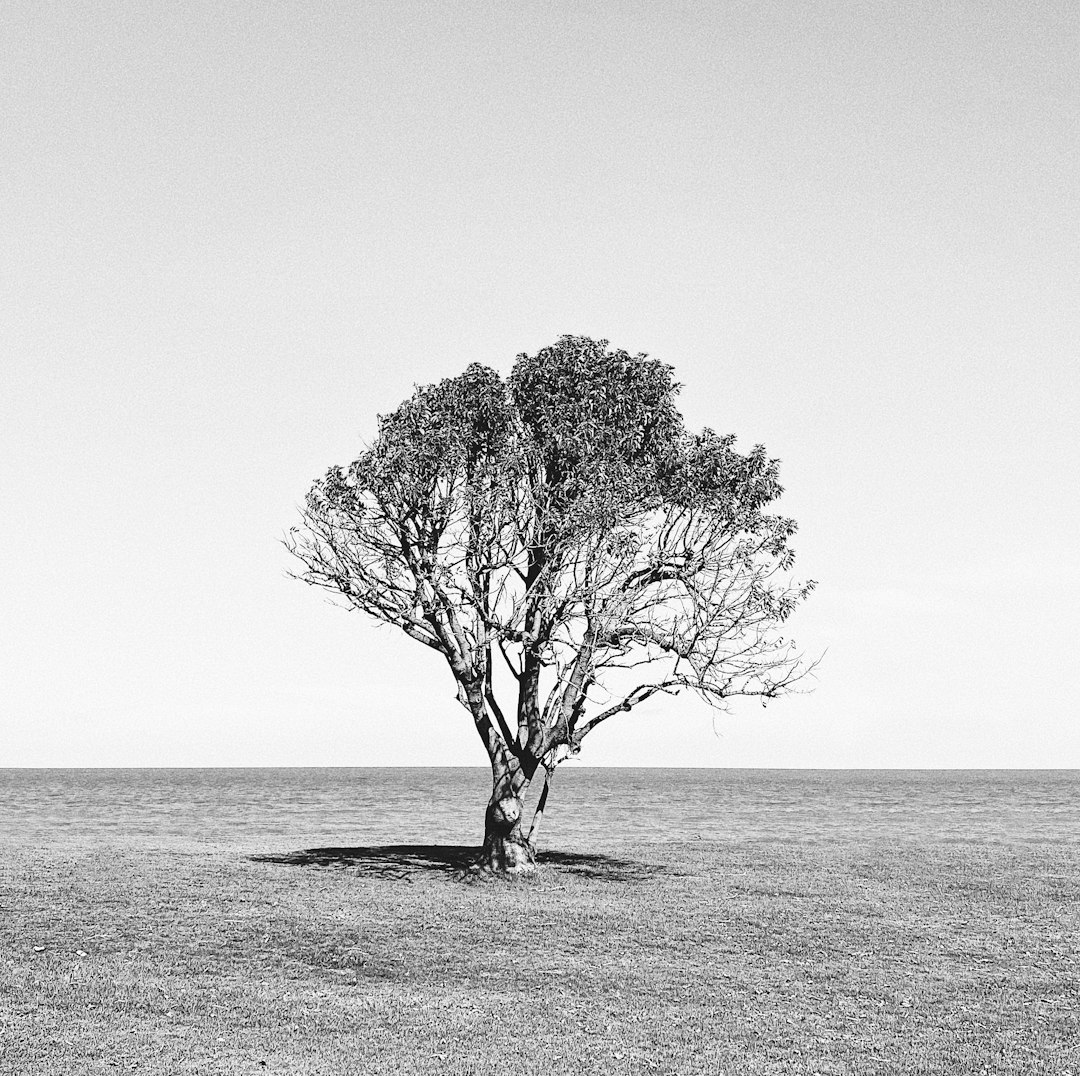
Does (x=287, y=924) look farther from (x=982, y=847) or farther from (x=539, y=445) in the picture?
(x=982, y=847)

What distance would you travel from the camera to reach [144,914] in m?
25.4

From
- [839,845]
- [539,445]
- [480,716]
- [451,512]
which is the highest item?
[539,445]

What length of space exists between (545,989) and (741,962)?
15.1 feet

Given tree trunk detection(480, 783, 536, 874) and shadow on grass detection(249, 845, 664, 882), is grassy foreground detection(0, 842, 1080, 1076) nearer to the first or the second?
shadow on grass detection(249, 845, 664, 882)

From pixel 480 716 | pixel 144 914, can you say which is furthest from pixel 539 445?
pixel 144 914

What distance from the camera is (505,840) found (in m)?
33.6

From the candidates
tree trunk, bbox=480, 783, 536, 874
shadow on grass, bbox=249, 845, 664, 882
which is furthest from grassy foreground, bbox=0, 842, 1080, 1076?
tree trunk, bbox=480, 783, 536, 874

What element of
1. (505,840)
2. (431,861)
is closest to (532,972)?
(505,840)

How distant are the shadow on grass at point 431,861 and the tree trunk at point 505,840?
2.47 feet

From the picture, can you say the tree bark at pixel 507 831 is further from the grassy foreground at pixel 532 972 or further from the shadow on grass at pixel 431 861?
the grassy foreground at pixel 532 972

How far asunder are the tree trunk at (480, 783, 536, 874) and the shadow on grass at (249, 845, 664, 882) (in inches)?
29.6

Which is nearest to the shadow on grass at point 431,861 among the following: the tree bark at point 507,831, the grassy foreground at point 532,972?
the grassy foreground at point 532,972

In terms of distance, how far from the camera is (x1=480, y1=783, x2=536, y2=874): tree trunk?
33344 mm

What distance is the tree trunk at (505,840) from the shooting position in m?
33.3
